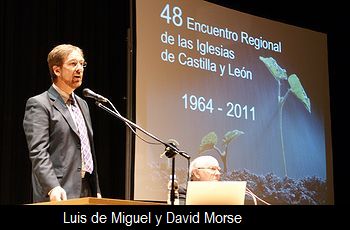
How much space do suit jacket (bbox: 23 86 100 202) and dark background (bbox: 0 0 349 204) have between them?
54.9 inches

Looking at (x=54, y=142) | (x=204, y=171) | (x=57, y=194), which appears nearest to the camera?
(x=57, y=194)

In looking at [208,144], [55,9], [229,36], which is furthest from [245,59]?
[55,9]

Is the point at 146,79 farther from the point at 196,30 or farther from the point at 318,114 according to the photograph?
the point at 318,114

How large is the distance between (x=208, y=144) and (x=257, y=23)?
1417 millimetres

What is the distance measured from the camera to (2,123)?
430cm

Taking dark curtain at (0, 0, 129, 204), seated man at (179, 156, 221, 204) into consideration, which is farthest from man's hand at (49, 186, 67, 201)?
dark curtain at (0, 0, 129, 204)

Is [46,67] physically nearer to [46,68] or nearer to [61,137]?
→ [46,68]

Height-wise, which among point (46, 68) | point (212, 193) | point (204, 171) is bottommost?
point (212, 193)

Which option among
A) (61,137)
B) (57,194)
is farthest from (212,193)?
(61,137)

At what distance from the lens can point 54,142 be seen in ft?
9.88

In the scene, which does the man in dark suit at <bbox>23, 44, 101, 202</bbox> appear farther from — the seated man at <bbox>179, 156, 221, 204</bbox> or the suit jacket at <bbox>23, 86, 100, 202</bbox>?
the seated man at <bbox>179, 156, 221, 204</bbox>

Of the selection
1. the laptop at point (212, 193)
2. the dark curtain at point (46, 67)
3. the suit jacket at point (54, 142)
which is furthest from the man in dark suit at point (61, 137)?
the dark curtain at point (46, 67)

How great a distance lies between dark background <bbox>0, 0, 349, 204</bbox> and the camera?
435 centimetres

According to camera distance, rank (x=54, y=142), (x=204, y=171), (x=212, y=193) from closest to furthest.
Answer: (x=212, y=193)
(x=54, y=142)
(x=204, y=171)
